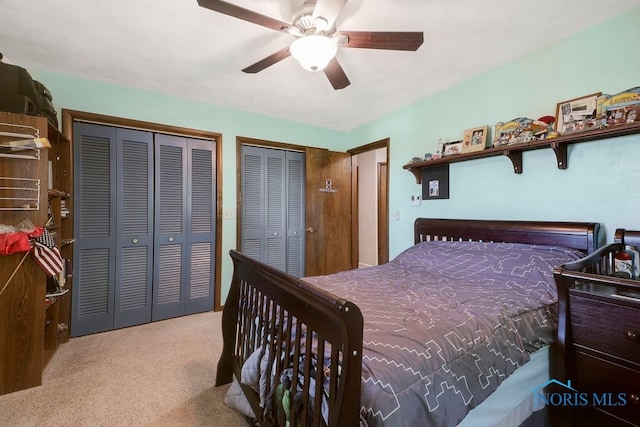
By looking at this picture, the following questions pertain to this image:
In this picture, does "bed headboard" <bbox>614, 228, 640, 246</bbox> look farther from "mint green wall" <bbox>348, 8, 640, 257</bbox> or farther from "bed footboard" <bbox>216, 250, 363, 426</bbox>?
"bed footboard" <bbox>216, 250, 363, 426</bbox>

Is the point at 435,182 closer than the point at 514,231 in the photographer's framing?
No

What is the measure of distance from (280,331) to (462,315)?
2.85 ft

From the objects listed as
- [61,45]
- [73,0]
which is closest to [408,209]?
[73,0]

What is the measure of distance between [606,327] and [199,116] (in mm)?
3735

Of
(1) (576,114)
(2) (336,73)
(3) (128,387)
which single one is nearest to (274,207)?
(2) (336,73)

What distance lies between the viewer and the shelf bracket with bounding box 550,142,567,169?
1.98 meters

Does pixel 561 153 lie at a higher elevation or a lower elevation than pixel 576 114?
lower

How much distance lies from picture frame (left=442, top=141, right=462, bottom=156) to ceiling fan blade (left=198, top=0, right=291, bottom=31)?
6.29ft

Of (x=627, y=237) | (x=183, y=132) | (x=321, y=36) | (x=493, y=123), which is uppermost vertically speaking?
(x=321, y=36)

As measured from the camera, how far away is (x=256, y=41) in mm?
2082

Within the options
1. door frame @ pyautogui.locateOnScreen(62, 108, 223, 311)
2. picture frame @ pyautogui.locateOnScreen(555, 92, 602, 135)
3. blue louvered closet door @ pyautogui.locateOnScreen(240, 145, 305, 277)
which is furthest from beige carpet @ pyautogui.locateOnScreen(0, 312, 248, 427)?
picture frame @ pyautogui.locateOnScreen(555, 92, 602, 135)

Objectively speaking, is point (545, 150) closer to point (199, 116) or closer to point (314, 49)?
point (314, 49)

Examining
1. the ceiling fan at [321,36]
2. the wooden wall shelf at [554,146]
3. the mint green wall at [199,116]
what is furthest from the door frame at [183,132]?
the wooden wall shelf at [554,146]

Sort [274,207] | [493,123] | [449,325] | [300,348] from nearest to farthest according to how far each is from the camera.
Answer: [300,348] → [449,325] → [493,123] → [274,207]
